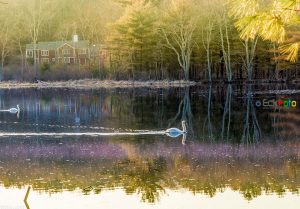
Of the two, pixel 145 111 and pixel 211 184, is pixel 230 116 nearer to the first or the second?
pixel 145 111

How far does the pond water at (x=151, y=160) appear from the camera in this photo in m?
14.3

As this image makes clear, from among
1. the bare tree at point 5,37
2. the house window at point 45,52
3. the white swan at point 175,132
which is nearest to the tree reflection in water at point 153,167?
the white swan at point 175,132

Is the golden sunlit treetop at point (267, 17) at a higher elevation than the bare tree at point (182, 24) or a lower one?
lower

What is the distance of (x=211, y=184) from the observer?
Result: 15414 mm

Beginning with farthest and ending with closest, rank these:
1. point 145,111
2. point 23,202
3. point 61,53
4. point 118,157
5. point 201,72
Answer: point 61,53
point 201,72
point 145,111
point 118,157
point 23,202

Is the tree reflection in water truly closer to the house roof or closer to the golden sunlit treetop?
the golden sunlit treetop

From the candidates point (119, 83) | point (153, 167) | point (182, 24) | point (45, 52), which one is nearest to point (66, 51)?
point (45, 52)

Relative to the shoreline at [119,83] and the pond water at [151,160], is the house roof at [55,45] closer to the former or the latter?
the shoreline at [119,83]

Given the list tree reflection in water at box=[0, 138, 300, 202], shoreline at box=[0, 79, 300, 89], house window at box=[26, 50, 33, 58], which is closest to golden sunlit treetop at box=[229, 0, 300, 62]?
tree reflection in water at box=[0, 138, 300, 202]

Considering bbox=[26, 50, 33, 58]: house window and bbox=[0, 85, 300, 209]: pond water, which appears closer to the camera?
bbox=[0, 85, 300, 209]: pond water

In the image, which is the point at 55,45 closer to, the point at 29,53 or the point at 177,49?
the point at 29,53

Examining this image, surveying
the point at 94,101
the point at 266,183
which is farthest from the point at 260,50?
the point at 266,183

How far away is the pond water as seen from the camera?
46.9ft

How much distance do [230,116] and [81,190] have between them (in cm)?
1878
